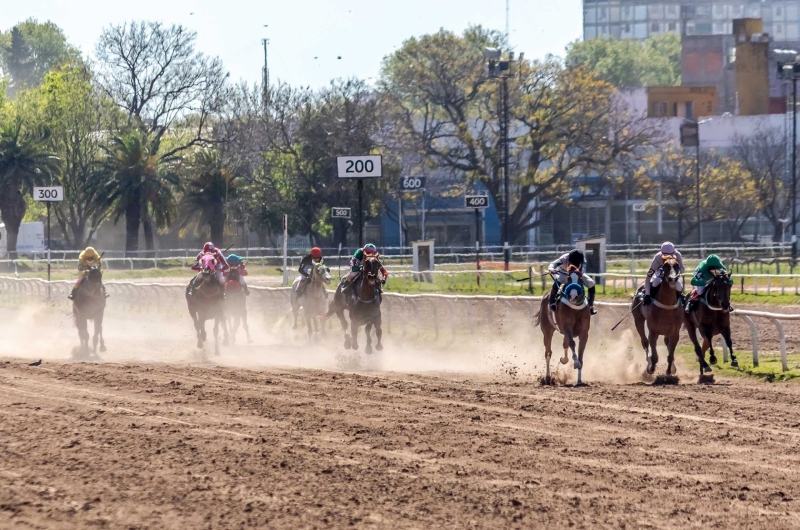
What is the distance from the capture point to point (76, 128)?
65375 mm

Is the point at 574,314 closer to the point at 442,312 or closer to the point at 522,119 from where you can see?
the point at 442,312

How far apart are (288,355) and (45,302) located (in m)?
16.0

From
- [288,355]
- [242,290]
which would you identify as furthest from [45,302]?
[288,355]

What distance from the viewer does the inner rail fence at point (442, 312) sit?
19698 millimetres

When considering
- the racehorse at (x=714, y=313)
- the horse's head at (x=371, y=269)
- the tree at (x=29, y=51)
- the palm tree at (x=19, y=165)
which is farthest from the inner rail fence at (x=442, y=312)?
the tree at (x=29, y=51)

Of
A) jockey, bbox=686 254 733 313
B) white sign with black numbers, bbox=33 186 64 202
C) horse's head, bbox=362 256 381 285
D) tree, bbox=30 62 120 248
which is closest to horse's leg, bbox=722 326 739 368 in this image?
jockey, bbox=686 254 733 313

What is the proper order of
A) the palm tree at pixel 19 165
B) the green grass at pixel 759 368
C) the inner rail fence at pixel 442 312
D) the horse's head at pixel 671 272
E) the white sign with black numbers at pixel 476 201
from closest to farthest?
1. the horse's head at pixel 671 272
2. the green grass at pixel 759 368
3. the inner rail fence at pixel 442 312
4. the white sign with black numbers at pixel 476 201
5. the palm tree at pixel 19 165

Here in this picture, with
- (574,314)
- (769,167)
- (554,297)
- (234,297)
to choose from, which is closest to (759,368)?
(574,314)

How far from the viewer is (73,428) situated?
37.3 ft

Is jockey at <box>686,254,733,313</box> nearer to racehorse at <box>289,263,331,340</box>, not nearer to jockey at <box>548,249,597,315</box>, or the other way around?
jockey at <box>548,249,597,315</box>

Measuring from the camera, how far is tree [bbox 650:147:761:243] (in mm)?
64250

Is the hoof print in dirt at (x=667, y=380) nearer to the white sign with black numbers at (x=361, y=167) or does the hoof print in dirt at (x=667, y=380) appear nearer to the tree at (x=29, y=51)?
the white sign with black numbers at (x=361, y=167)

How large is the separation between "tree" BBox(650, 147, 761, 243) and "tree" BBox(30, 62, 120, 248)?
30.7 meters

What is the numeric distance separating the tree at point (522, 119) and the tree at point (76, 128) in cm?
A: 1819
